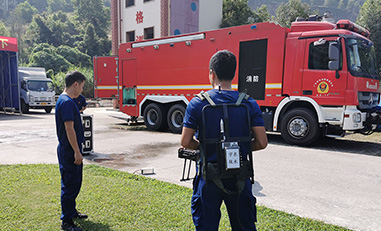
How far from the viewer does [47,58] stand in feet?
135

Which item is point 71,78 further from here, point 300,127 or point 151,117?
point 151,117

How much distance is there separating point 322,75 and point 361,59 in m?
1.18

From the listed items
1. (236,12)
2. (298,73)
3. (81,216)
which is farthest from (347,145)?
(236,12)

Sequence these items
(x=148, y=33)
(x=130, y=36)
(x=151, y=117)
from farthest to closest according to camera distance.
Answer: (x=130, y=36) < (x=148, y=33) < (x=151, y=117)

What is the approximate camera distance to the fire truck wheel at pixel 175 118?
10.7 meters

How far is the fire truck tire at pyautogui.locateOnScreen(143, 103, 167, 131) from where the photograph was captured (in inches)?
443

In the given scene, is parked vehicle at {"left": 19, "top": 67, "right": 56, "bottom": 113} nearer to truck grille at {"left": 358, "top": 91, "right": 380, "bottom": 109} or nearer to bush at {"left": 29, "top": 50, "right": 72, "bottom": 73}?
truck grille at {"left": 358, "top": 91, "right": 380, "bottom": 109}

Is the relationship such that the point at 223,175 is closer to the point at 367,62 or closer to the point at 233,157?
the point at 233,157

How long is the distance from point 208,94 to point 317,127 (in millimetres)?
6640

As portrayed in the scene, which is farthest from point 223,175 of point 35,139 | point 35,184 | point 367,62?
point 35,139

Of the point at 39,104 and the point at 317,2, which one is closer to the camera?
the point at 39,104

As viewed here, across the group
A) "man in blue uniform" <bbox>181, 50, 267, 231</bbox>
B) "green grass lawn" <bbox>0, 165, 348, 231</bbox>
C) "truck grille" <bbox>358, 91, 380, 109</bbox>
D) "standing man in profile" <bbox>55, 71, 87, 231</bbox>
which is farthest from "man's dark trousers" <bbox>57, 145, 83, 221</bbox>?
"truck grille" <bbox>358, 91, 380, 109</bbox>

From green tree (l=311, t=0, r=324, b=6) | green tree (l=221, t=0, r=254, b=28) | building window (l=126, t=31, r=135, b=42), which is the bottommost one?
building window (l=126, t=31, r=135, b=42)

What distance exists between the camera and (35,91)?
19.0 meters
